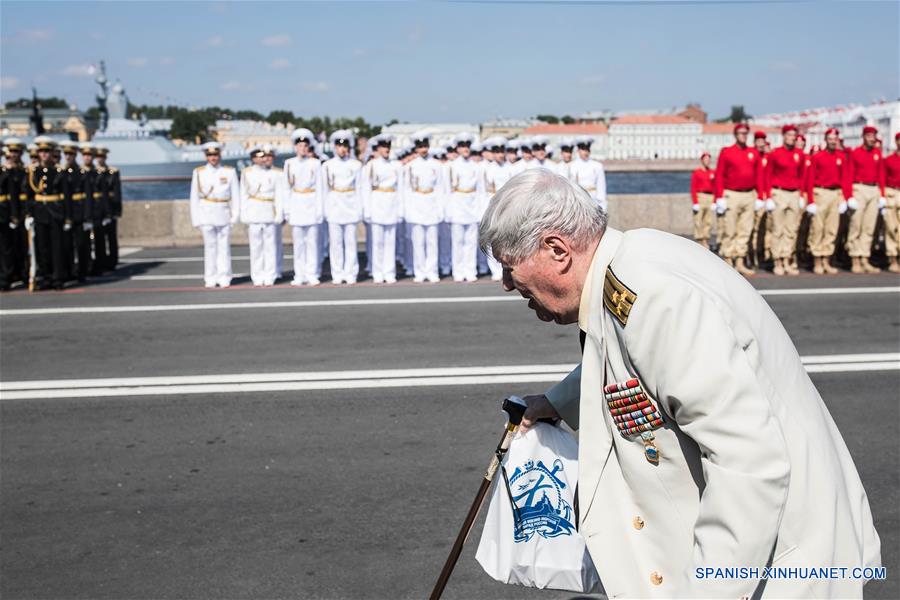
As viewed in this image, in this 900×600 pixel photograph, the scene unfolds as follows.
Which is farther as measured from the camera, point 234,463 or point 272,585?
point 234,463

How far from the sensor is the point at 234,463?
584 centimetres

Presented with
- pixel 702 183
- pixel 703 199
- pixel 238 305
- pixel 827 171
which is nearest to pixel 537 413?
pixel 238 305

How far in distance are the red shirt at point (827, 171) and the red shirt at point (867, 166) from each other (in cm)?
13

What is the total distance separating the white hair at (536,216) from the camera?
7.26ft

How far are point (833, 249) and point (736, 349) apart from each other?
13458mm

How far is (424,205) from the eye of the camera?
1518 centimetres

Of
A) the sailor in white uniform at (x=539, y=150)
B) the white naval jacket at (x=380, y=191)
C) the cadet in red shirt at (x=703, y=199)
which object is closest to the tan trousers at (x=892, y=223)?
the cadet in red shirt at (x=703, y=199)

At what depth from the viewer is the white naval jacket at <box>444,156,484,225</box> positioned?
1538cm

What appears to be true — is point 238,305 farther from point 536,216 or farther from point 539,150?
point 536,216

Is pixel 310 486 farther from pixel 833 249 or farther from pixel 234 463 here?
pixel 833 249

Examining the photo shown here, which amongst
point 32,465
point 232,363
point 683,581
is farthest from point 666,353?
point 232,363

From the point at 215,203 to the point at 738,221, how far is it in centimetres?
785

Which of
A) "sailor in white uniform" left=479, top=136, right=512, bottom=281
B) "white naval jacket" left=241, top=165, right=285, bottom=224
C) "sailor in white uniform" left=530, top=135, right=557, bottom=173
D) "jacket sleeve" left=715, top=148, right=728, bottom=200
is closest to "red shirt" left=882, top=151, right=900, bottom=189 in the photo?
"jacket sleeve" left=715, top=148, right=728, bottom=200

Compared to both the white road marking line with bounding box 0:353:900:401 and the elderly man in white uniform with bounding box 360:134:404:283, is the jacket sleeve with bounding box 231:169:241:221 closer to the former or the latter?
the elderly man in white uniform with bounding box 360:134:404:283
